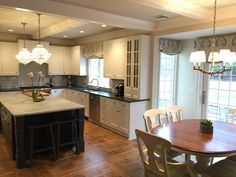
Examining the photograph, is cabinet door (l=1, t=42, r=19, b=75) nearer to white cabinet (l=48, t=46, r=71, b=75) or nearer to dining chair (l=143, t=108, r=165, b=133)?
white cabinet (l=48, t=46, r=71, b=75)

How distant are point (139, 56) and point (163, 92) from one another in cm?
121

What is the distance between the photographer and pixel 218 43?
4.06 metres

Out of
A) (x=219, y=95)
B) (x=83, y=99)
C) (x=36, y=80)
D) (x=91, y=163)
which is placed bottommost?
(x=91, y=163)

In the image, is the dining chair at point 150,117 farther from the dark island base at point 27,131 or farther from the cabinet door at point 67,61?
the cabinet door at point 67,61

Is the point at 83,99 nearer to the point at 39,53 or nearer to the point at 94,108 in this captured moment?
the point at 94,108

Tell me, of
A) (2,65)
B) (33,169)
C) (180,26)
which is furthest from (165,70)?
(2,65)

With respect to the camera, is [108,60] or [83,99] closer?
[108,60]

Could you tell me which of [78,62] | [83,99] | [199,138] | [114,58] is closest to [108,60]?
[114,58]

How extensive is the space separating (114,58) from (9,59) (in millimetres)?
3371

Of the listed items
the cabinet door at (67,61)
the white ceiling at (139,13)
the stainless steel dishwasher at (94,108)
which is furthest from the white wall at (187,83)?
the cabinet door at (67,61)

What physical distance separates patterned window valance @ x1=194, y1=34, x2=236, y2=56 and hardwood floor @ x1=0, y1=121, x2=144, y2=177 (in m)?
2.59

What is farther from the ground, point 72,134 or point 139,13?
point 139,13

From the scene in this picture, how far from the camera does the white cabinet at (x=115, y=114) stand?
4.49 meters

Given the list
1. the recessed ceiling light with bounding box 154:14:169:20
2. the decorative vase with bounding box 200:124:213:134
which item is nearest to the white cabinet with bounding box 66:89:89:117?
the recessed ceiling light with bounding box 154:14:169:20
